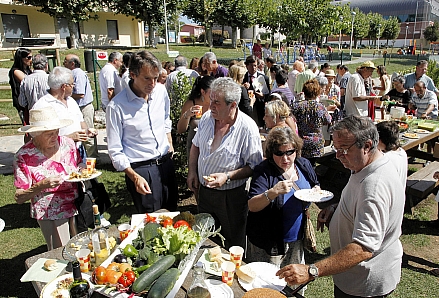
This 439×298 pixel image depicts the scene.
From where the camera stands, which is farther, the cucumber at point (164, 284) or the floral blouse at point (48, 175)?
the floral blouse at point (48, 175)

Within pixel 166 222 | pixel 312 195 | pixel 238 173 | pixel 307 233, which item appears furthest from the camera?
pixel 238 173

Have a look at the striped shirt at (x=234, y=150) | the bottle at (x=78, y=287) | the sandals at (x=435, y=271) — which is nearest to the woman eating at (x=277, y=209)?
the striped shirt at (x=234, y=150)

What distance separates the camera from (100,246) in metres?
2.62

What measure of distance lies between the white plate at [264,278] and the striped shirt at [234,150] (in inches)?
41.0

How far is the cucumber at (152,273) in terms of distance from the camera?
1.97 m

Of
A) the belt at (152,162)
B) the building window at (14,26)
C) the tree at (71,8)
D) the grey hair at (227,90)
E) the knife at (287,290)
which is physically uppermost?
the tree at (71,8)

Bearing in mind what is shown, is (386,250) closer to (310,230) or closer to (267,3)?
(310,230)

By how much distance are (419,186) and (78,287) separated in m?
5.41

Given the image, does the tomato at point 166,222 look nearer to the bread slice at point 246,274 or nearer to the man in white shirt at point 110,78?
the bread slice at point 246,274

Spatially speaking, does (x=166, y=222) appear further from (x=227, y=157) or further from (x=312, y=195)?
(x=312, y=195)

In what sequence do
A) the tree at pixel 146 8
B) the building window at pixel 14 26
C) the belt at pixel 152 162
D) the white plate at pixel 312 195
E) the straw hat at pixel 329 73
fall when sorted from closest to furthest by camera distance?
1. the white plate at pixel 312 195
2. the belt at pixel 152 162
3. the straw hat at pixel 329 73
4. the building window at pixel 14 26
5. the tree at pixel 146 8

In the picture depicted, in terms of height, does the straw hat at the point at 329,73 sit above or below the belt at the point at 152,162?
above

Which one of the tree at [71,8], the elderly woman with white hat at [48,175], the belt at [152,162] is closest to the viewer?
the elderly woman with white hat at [48,175]

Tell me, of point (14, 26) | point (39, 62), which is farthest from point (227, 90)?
point (14, 26)
